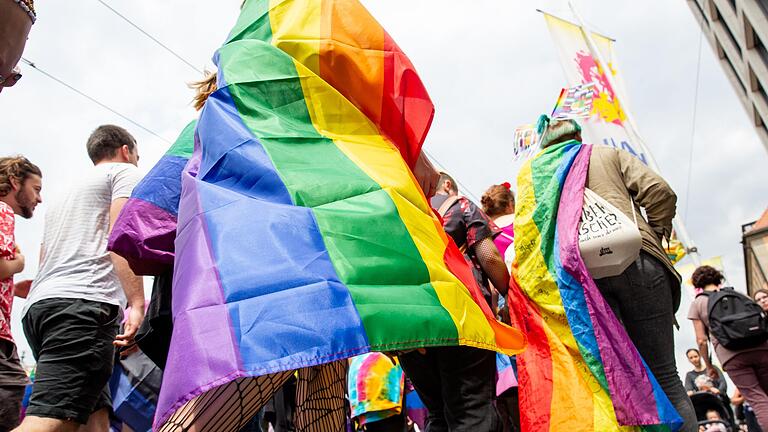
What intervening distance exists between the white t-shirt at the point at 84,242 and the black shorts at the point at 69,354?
0.22 feet

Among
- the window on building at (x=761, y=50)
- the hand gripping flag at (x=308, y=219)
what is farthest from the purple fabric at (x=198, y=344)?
the window on building at (x=761, y=50)

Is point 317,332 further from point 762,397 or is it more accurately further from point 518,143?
point 762,397

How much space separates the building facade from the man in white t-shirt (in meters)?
20.1

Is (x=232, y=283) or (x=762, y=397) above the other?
(x=232, y=283)

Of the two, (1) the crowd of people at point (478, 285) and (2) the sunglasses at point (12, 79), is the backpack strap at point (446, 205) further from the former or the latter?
(2) the sunglasses at point (12, 79)

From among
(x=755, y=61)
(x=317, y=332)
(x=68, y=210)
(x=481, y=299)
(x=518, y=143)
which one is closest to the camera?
(x=317, y=332)

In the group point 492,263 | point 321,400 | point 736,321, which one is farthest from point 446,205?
point 736,321

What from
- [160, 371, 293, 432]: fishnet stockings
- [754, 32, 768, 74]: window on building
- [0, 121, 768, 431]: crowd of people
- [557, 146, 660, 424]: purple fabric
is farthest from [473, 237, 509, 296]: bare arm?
[754, 32, 768, 74]: window on building

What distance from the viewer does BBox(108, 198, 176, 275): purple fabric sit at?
2.15m

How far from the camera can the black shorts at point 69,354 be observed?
2742mm

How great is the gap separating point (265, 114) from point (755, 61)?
77.6ft

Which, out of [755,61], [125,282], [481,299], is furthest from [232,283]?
[755,61]

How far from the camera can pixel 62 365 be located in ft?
9.19

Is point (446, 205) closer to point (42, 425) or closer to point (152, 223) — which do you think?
point (152, 223)
